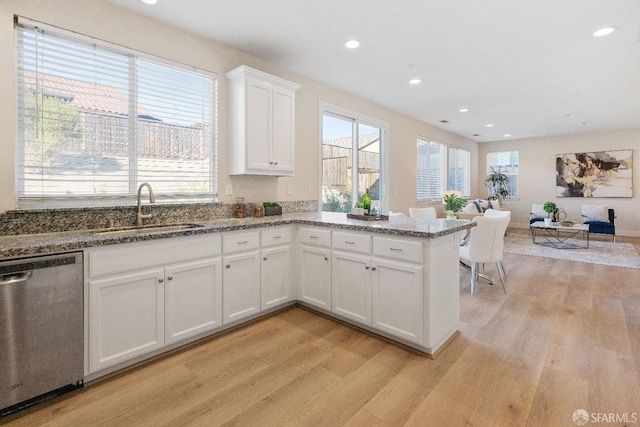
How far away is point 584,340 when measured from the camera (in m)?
2.56

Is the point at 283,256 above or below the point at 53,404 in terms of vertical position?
above

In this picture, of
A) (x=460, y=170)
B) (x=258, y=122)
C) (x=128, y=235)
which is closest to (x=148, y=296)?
(x=128, y=235)

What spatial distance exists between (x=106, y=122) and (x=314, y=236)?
1.97 m

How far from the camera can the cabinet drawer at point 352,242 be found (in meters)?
2.60

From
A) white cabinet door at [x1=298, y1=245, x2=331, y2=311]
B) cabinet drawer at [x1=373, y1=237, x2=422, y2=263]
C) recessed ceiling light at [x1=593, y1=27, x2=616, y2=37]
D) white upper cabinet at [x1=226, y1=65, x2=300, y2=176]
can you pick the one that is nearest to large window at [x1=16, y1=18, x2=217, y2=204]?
white upper cabinet at [x1=226, y1=65, x2=300, y2=176]

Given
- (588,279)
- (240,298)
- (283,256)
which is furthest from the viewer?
(588,279)

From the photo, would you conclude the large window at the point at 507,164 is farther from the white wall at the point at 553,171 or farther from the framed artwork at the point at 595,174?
the framed artwork at the point at 595,174

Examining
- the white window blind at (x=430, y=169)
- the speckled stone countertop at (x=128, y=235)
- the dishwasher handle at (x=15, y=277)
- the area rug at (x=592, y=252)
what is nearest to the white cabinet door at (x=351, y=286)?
the speckled stone countertop at (x=128, y=235)

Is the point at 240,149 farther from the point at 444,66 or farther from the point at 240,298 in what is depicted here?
the point at 444,66

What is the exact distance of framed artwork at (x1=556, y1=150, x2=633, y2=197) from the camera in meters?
7.89

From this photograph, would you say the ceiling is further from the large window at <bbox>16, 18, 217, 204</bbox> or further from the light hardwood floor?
the light hardwood floor

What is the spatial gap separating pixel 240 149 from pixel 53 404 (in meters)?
2.32

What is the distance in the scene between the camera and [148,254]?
2180mm

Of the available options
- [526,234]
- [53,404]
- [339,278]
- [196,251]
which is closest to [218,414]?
[53,404]
